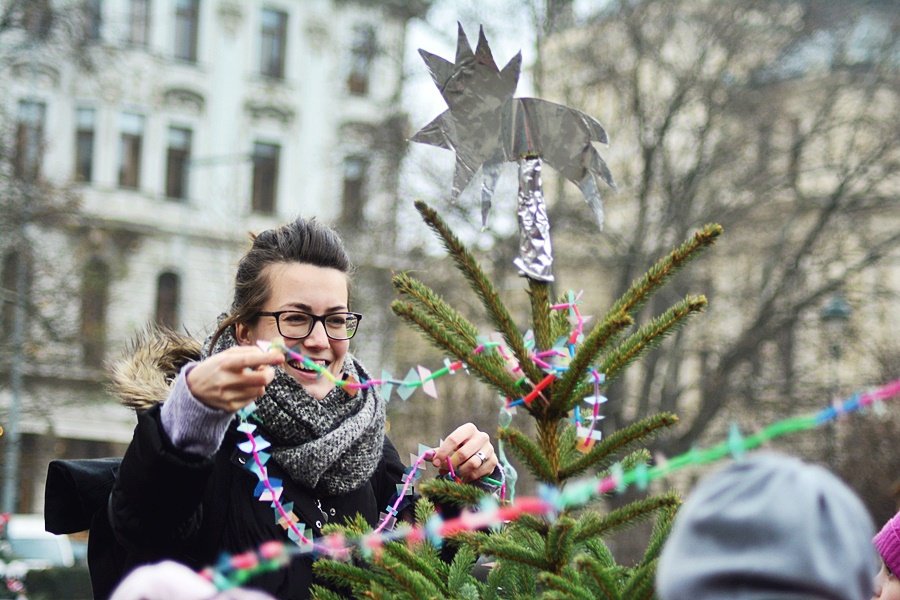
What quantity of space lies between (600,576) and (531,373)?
0.51 m

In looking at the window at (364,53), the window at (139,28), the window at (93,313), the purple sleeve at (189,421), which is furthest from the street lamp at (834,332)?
the window at (139,28)

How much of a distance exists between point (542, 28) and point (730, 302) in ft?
17.4

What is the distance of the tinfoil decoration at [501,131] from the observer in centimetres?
313

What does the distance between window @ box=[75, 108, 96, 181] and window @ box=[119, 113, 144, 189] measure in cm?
67

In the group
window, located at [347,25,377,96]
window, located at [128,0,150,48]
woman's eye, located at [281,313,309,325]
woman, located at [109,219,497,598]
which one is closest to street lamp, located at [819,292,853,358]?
window, located at [347,25,377,96]

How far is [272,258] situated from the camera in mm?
3506

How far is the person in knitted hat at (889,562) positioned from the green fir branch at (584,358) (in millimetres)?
1207

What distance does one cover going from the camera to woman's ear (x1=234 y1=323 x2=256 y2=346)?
343cm

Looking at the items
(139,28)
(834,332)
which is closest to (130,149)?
(139,28)

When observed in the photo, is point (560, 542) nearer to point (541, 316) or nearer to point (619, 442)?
point (619, 442)

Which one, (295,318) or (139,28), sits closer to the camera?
(295,318)

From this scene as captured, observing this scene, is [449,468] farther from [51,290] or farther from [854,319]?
[854,319]

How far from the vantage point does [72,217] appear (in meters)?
17.4

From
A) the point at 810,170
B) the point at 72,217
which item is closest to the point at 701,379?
the point at 810,170
